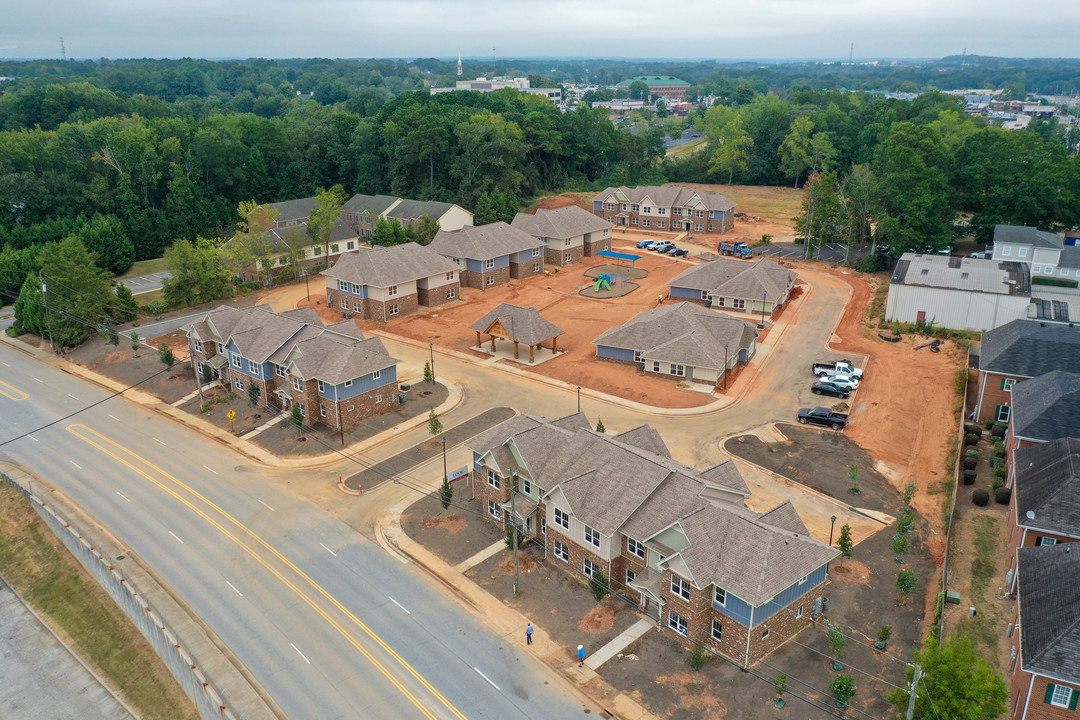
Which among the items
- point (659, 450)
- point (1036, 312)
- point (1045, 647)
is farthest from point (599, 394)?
point (1036, 312)

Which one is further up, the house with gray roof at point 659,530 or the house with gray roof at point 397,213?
the house with gray roof at point 397,213

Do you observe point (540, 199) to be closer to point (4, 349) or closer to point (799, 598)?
point (4, 349)

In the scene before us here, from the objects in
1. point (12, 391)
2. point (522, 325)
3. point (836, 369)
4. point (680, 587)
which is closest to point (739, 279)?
point (836, 369)

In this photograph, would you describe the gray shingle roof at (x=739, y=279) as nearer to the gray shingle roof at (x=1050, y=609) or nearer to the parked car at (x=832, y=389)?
the parked car at (x=832, y=389)

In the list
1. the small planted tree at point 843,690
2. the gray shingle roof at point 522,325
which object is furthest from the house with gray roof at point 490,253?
the small planted tree at point 843,690

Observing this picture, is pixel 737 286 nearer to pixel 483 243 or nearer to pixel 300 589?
pixel 483 243

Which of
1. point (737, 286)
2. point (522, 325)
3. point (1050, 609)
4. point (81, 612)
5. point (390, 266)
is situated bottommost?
point (81, 612)

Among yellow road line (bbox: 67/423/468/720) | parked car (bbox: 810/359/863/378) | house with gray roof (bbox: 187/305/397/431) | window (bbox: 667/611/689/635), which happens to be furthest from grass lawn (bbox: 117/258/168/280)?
window (bbox: 667/611/689/635)
